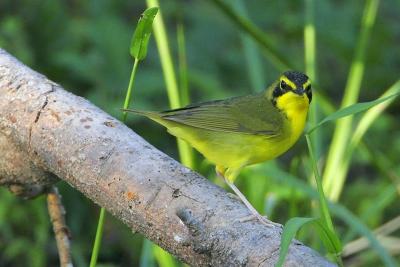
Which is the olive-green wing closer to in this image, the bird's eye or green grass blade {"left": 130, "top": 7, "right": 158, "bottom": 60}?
the bird's eye

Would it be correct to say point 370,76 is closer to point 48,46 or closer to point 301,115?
point 48,46

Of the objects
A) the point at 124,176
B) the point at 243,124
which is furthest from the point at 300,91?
the point at 124,176

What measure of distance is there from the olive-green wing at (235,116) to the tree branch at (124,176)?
50 cm

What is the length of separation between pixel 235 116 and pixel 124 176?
0.97 metres

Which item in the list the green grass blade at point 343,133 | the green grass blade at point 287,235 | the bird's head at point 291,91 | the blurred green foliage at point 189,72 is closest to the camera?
the green grass blade at point 287,235

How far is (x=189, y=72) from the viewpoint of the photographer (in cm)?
486

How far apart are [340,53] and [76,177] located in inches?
130

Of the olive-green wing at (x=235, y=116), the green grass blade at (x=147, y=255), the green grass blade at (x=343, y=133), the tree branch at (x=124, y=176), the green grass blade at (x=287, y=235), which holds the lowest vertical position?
the green grass blade at (x=287, y=235)

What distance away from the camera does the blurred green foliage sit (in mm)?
4098

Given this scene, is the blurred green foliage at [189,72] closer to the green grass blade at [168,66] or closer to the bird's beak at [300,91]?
the green grass blade at [168,66]

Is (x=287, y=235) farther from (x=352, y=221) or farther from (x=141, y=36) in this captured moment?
(x=352, y=221)

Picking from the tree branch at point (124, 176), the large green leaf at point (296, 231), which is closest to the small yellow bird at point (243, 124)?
the tree branch at point (124, 176)

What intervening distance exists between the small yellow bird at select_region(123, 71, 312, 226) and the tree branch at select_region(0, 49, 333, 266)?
46cm

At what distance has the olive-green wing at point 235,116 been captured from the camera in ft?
9.43
